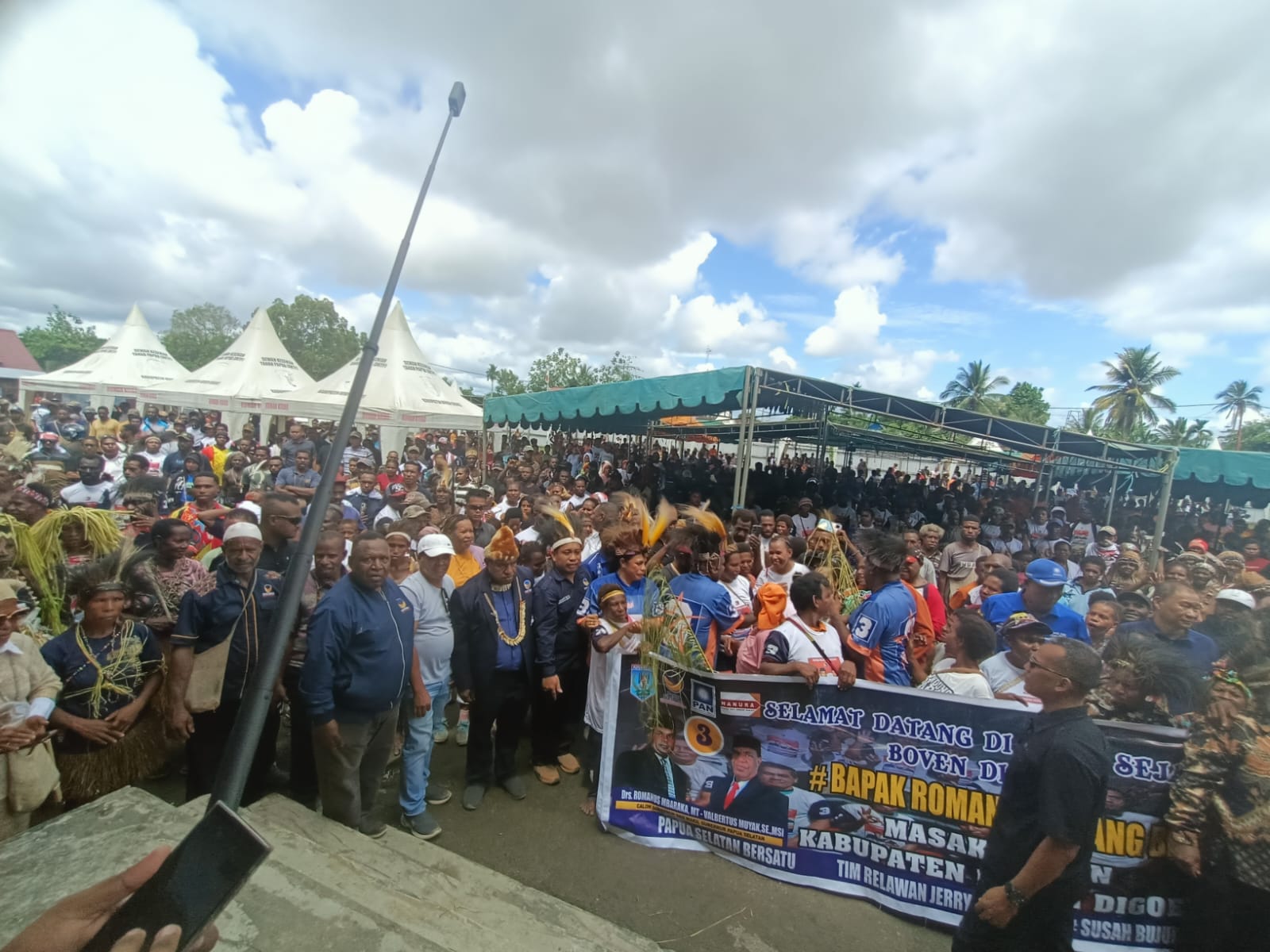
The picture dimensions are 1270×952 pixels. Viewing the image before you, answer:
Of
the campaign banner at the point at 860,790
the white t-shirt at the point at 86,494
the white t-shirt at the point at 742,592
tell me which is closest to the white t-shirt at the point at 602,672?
the campaign banner at the point at 860,790

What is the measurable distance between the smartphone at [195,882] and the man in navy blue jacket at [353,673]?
1671 millimetres

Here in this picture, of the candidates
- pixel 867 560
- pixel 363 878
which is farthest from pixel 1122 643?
pixel 363 878

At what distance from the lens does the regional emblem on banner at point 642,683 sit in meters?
3.43

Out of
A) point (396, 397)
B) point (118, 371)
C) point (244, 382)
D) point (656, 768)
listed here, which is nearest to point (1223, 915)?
point (656, 768)

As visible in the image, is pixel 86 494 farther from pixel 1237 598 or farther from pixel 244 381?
pixel 244 381

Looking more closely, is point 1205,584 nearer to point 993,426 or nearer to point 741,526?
point 741,526

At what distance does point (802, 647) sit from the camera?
125 inches

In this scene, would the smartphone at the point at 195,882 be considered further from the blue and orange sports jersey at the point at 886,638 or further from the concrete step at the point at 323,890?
the blue and orange sports jersey at the point at 886,638

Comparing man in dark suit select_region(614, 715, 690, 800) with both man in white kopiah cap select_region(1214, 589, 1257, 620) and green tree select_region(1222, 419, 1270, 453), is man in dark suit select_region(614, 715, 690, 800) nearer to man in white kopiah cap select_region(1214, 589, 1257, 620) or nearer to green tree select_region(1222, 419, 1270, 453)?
man in white kopiah cap select_region(1214, 589, 1257, 620)

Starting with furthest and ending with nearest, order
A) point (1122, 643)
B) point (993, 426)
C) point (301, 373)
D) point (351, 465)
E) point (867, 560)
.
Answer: point (301, 373)
point (993, 426)
point (351, 465)
point (867, 560)
point (1122, 643)

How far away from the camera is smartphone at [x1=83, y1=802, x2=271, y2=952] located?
1.15 meters

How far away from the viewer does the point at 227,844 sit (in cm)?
122

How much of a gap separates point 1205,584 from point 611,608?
19.6ft

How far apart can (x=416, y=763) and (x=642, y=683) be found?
1424 mm
